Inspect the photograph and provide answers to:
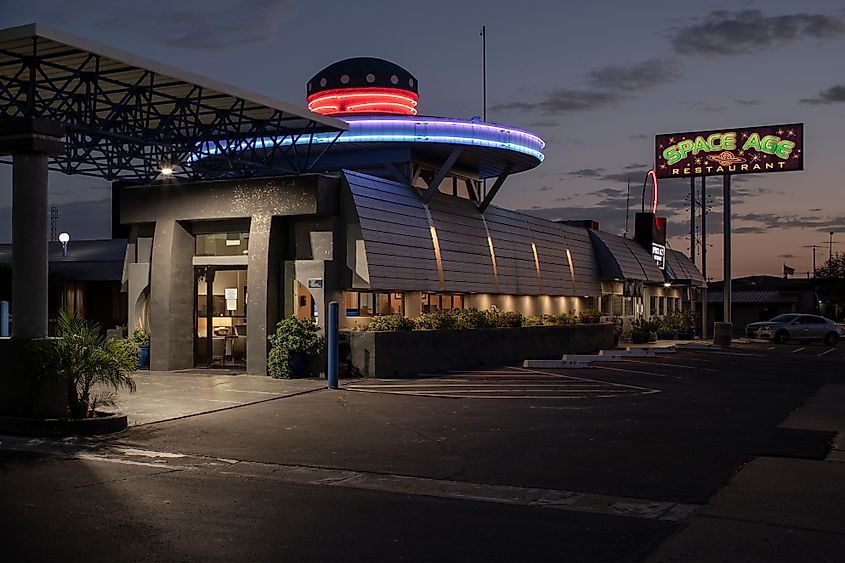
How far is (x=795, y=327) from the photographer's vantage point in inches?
1949

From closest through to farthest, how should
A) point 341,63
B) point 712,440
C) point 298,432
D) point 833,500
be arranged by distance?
point 833,500
point 712,440
point 298,432
point 341,63

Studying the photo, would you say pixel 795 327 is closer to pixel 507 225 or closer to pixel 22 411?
pixel 507 225

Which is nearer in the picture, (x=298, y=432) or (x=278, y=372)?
(x=298, y=432)

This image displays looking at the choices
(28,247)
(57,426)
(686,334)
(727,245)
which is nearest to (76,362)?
(57,426)

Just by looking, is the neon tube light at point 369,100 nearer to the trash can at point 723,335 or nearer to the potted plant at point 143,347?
the potted plant at point 143,347

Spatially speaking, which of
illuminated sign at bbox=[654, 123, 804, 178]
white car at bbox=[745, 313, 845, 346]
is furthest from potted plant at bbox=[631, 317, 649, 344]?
white car at bbox=[745, 313, 845, 346]

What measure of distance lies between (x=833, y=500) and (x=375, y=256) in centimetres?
1659

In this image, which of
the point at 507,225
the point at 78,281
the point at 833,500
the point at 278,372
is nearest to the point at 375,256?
the point at 278,372

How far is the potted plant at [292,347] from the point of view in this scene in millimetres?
22750

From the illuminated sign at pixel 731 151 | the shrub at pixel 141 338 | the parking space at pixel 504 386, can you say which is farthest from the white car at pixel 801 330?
the shrub at pixel 141 338

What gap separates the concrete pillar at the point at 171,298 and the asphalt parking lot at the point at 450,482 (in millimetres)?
7329

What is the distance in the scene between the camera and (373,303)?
90.1 feet

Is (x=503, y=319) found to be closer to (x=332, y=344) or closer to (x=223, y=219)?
(x=223, y=219)

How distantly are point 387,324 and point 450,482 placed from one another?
1401 cm
